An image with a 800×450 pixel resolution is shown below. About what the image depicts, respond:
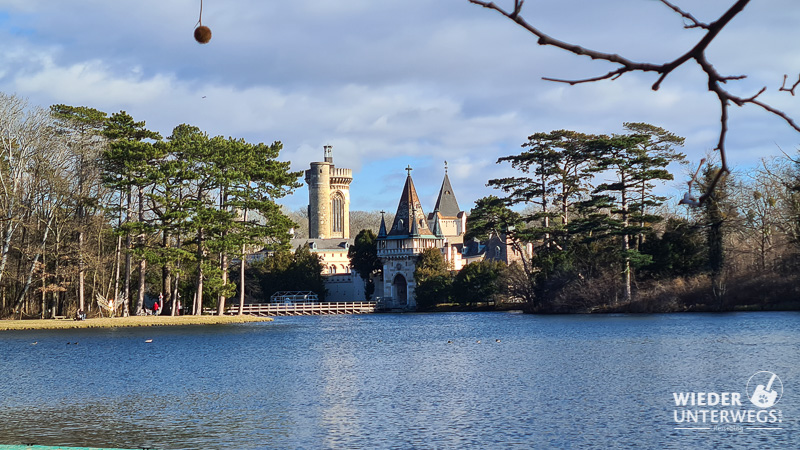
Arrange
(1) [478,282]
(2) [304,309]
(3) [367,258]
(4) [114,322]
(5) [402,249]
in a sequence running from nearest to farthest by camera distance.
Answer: (4) [114,322]
(1) [478,282]
(2) [304,309]
(5) [402,249]
(3) [367,258]

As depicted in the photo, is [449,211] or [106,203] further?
[449,211]

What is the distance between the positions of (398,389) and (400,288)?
2802 inches

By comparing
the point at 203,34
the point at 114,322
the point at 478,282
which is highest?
the point at 478,282

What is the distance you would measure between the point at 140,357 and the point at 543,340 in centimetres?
1457

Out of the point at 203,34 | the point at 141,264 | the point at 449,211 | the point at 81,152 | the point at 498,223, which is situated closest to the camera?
the point at 203,34

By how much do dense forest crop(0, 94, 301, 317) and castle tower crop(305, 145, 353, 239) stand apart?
8382cm

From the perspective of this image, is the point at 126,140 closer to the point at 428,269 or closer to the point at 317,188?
the point at 428,269

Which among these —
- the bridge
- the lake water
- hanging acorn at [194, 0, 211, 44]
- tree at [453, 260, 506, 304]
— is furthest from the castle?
hanging acorn at [194, 0, 211, 44]

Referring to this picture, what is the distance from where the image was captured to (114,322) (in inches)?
1692

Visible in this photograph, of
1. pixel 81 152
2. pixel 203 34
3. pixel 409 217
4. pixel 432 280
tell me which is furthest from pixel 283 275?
pixel 203 34

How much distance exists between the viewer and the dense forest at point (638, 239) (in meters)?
45.2

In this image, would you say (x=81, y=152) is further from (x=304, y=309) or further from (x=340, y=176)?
(x=340, y=176)

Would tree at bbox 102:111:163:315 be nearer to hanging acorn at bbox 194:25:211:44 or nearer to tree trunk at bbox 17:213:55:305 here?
tree trunk at bbox 17:213:55:305

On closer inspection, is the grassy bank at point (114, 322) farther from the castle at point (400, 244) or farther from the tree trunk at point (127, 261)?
the castle at point (400, 244)
